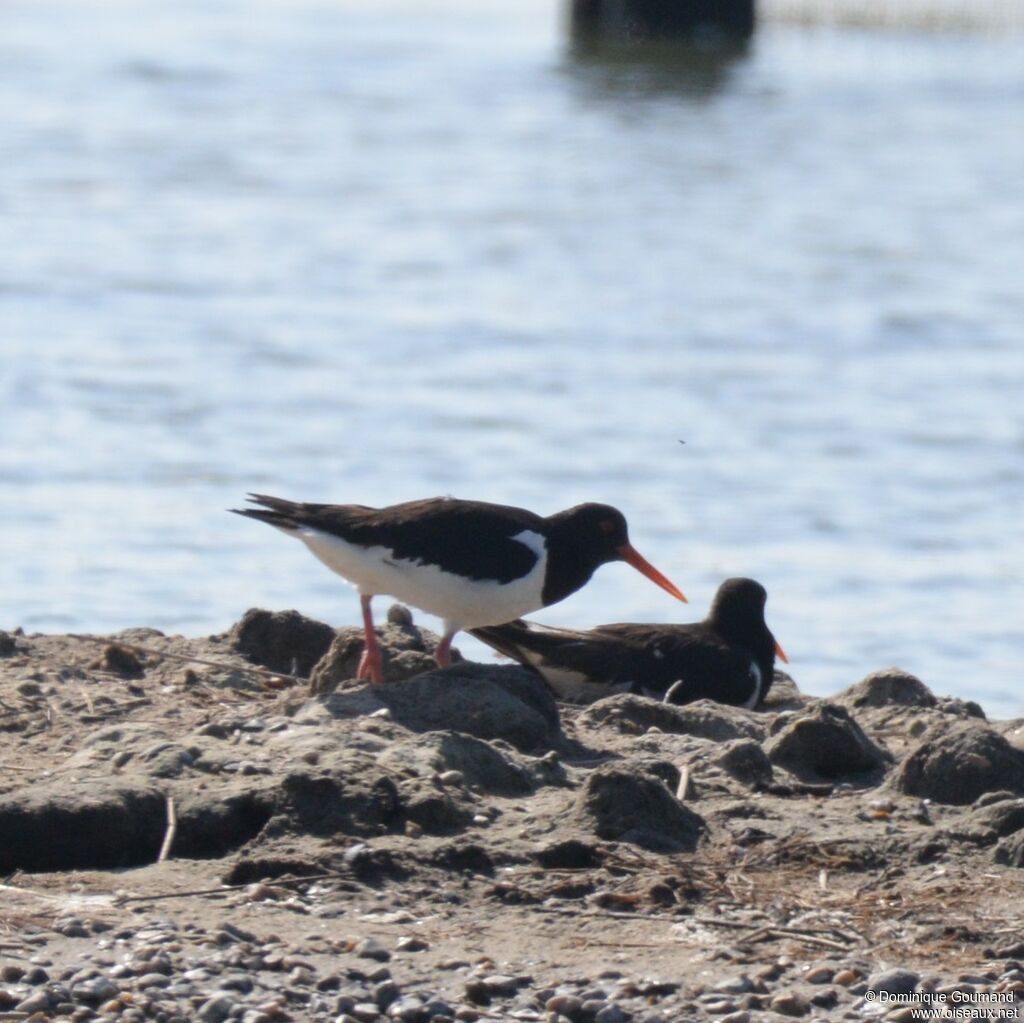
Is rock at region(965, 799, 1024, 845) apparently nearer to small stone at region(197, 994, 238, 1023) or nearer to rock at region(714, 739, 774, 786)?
rock at region(714, 739, 774, 786)

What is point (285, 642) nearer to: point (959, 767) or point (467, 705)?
point (467, 705)

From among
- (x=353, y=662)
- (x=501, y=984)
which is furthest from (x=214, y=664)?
(x=501, y=984)

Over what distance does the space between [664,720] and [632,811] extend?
1.40m

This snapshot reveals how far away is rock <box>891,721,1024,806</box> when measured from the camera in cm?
574

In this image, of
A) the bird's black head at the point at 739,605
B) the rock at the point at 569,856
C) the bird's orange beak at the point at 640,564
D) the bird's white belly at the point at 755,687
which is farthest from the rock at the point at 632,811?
the bird's black head at the point at 739,605

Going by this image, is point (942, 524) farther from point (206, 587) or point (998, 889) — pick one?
point (998, 889)

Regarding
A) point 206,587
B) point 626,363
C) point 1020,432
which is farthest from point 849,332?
point 206,587

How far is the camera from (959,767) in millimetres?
5762

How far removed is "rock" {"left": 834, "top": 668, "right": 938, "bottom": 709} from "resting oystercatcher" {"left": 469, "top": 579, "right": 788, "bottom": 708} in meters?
0.40

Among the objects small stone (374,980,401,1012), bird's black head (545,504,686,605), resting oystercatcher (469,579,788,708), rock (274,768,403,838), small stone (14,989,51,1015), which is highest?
bird's black head (545,504,686,605)

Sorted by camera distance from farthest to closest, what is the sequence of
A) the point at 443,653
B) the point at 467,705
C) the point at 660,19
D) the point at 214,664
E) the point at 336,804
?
the point at 660,19 → the point at 214,664 → the point at 443,653 → the point at 467,705 → the point at 336,804

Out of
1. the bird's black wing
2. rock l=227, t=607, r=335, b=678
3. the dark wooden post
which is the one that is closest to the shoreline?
the bird's black wing

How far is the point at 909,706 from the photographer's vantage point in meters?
7.31

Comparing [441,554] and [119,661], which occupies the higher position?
[441,554]
